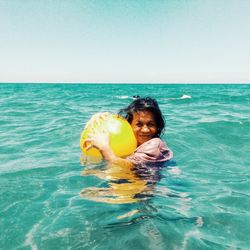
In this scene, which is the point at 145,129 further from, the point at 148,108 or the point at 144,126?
the point at 148,108

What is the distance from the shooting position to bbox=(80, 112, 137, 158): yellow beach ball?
4343 mm

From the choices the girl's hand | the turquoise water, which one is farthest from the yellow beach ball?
the turquoise water

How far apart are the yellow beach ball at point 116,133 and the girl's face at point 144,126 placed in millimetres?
203

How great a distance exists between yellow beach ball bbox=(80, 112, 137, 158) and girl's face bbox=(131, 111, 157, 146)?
0.67ft

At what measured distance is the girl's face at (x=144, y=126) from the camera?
4645 millimetres

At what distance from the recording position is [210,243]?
9.54 ft

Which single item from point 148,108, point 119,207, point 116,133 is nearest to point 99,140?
point 116,133

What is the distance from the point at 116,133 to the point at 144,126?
0.55 meters

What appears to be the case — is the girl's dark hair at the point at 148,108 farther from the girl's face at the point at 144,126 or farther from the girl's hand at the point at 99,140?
the girl's hand at the point at 99,140

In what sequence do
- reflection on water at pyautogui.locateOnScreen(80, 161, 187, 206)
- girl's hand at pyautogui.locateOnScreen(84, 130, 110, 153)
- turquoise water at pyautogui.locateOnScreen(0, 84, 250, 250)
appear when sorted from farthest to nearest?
girl's hand at pyautogui.locateOnScreen(84, 130, 110, 153) → reflection on water at pyautogui.locateOnScreen(80, 161, 187, 206) → turquoise water at pyautogui.locateOnScreen(0, 84, 250, 250)

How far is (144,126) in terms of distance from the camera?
15.3ft

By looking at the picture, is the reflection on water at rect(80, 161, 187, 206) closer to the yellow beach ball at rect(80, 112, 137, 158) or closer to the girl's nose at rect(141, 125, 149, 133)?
the yellow beach ball at rect(80, 112, 137, 158)

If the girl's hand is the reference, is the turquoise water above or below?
below

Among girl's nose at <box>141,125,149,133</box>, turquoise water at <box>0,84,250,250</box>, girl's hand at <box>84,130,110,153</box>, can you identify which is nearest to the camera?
turquoise water at <box>0,84,250,250</box>
